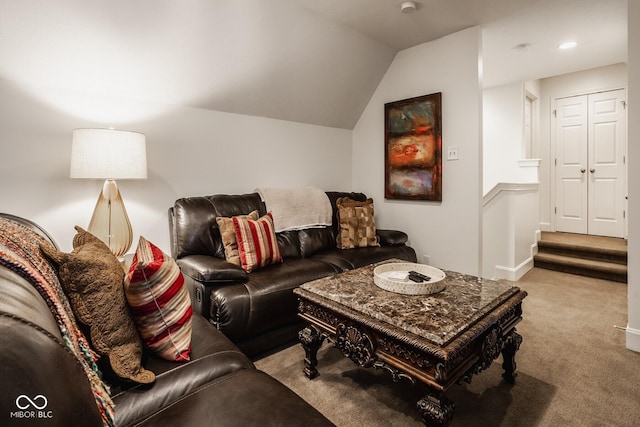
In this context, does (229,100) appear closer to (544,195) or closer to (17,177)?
(17,177)

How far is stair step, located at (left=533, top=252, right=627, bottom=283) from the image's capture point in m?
3.69

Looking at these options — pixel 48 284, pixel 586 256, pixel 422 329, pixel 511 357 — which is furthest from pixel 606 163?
pixel 48 284

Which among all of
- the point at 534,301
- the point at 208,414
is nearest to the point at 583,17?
the point at 534,301

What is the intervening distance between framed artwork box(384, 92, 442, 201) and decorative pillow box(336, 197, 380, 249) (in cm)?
62

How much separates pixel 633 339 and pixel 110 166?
3558 mm

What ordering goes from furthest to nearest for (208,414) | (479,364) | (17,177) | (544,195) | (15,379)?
1. (544,195)
2. (17,177)
3. (479,364)
4. (208,414)
5. (15,379)

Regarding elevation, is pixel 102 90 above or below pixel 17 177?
above

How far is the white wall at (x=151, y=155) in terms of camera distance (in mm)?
2141

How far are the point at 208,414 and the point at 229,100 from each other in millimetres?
2685

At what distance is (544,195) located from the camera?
5391mm

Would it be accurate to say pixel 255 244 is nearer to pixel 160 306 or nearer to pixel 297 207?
pixel 297 207

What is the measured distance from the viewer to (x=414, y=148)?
3.57 m

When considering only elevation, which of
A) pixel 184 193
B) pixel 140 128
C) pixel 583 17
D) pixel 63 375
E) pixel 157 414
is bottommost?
pixel 157 414
